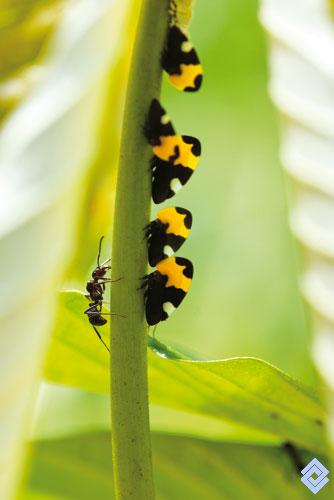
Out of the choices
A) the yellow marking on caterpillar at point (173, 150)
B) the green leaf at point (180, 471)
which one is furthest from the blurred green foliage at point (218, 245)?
the yellow marking on caterpillar at point (173, 150)

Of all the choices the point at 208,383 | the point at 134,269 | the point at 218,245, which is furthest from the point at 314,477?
the point at 218,245

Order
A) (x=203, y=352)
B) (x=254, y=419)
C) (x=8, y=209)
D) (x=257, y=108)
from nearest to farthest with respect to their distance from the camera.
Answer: (x=8, y=209) < (x=254, y=419) < (x=203, y=352) < (x=257, y=108)

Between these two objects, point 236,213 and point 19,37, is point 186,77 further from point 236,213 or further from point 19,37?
point 236,213

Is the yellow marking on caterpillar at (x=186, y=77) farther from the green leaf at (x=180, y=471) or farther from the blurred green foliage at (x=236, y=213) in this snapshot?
the blurred green foliage at (x=236, y=213)

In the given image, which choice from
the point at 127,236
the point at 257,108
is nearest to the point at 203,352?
the point at 257,108

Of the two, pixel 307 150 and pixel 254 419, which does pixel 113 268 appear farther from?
pixel 254 419
